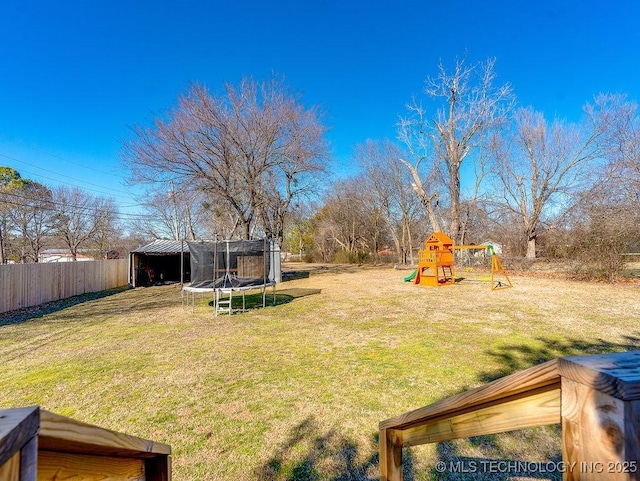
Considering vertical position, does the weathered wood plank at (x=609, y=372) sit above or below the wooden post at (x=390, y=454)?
above

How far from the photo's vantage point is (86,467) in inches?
28.8

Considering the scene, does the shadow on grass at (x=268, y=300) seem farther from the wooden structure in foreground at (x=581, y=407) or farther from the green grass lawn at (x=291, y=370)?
the wooden structure in foreground at (x=581, y=407)

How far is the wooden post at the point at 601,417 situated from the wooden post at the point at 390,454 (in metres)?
0.94

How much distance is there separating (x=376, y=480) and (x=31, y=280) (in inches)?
464

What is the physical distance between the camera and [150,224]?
106 ft

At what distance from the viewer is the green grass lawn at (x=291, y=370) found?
2.42m

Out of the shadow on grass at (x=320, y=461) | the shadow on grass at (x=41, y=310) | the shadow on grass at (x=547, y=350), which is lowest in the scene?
the shadow on grass at (x=41, y=310)

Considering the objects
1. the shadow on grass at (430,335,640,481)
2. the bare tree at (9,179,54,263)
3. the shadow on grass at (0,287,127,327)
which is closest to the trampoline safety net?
the shadow on grass at (0,287,127,327)

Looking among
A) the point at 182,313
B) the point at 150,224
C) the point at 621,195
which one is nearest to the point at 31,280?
the point at 182,313

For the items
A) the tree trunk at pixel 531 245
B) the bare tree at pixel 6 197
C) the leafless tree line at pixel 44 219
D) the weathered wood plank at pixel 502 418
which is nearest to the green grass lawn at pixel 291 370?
the weathered wood plank at pixel 502 418

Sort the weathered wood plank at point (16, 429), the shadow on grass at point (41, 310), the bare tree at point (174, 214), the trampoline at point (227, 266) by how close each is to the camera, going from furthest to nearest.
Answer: the bare tree at point (174, 214) → the trampoline at point (227, 266) → the shadow on grass at point (41, 310) → the weathered wood plank at point (16, 429)

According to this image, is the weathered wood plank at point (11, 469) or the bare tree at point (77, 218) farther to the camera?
the bare tree at point (77, 218)

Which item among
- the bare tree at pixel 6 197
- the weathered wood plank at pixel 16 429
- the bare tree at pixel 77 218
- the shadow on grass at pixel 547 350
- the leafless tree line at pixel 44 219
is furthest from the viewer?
the bare tree at pixel 77 218

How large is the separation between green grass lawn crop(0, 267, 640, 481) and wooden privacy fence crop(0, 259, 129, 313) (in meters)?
1.66
